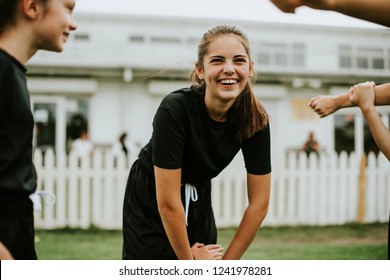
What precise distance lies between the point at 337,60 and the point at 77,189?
9885mm

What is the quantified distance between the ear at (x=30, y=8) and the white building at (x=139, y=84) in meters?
9.24

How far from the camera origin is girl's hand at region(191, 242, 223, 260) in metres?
1.79

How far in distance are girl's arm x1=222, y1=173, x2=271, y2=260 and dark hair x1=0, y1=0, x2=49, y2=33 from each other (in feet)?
3.11

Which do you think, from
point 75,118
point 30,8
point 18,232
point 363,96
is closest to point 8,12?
point 30,8

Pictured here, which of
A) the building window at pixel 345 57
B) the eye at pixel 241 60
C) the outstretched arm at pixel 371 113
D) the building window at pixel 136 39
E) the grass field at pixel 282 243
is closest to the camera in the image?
the outstretched arm at pixel 371 113

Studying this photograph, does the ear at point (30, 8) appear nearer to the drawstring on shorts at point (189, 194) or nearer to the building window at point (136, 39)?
the drawstring on shorts at point (189, 194)

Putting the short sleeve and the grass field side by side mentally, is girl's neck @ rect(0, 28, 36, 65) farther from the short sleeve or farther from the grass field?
the grass field

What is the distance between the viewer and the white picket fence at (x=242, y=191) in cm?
548

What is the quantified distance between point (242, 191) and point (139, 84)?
21.3ft

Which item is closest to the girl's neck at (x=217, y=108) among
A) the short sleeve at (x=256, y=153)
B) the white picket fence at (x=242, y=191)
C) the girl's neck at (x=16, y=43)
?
the short sleeve at (x=256, y=153)

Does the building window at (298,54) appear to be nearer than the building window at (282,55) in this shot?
No

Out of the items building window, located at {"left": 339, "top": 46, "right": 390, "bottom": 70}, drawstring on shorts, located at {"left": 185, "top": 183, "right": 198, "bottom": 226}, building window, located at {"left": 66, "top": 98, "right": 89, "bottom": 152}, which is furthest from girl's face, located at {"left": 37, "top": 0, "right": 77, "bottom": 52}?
building window, located at {"left": 339, "top": 46, "right": 390, "bottom": 70}
